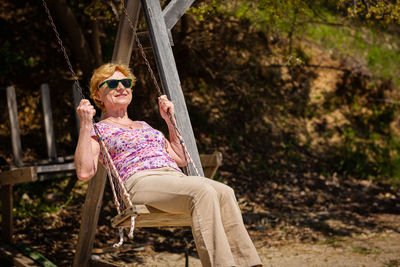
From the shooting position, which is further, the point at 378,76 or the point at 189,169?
the point at 378,76

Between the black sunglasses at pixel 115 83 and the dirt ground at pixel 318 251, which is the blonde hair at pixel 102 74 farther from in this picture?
the dirt ground at pixel 318 251

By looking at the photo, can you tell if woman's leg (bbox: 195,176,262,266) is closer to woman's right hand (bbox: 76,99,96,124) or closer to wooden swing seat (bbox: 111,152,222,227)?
wooden swing seat (bbox: 111,152,222,227)

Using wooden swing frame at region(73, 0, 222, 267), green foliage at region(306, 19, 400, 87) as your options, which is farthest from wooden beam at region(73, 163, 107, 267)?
green foliage at region(306, 19, 400, 87)

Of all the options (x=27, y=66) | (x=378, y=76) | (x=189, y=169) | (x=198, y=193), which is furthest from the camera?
(x=378, y=76)

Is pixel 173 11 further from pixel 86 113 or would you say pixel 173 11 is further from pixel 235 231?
pixel 235 231

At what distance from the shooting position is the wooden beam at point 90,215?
428 centimetres

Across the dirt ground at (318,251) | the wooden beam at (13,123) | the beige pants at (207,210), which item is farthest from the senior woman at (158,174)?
the wooden beam at (13,123)

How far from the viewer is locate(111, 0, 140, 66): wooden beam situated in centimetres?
394

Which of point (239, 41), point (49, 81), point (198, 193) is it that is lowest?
point (198, 193)

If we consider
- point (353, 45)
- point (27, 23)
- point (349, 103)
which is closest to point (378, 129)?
point (349, 103)

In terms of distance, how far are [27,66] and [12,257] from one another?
4.24 meters

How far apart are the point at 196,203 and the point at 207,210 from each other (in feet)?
0.22

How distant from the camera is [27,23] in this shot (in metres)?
8.71

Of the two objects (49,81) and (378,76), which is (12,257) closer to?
(49,81)
